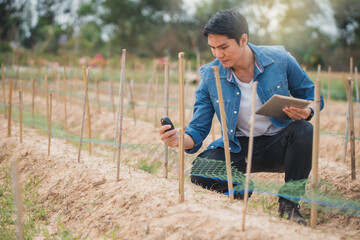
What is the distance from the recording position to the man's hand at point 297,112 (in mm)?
2026

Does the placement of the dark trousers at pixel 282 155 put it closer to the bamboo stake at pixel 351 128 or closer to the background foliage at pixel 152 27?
the bamboo stake at pixel 351 128

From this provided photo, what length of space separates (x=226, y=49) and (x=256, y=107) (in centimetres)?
48

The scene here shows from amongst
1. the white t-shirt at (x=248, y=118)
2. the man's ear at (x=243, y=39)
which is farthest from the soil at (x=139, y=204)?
the man's ear at (x=243, y=39)

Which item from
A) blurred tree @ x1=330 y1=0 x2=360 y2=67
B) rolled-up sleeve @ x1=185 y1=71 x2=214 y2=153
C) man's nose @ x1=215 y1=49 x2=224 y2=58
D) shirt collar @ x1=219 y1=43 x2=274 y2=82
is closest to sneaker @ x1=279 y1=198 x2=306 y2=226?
rolled-up sleeve @ x1=185 y1=71 x2=214 y2=153

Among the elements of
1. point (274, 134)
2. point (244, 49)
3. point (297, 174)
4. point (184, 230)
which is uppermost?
point (244, 49)

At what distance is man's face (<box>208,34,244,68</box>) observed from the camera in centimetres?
Answer: 209

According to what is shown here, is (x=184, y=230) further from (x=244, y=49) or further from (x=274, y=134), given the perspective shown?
(x=244, y=49)

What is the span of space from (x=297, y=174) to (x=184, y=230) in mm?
803

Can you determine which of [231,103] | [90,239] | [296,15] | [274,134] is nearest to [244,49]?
[231,103]

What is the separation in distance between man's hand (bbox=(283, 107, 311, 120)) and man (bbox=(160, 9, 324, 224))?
0.05ft

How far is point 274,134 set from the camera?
94.0 inches

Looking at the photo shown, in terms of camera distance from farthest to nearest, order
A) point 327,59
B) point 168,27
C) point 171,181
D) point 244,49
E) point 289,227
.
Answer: point 168,27, point 327,59, point 171,181, point 244,49, point 289,227

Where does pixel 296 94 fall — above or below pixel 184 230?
above

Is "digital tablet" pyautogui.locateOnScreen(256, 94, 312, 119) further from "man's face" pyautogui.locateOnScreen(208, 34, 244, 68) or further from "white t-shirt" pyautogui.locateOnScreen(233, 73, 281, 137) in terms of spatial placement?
"man's face" pyautogui.locateOnScreen(208, 34, 244, 68)
